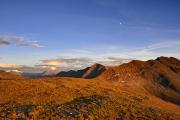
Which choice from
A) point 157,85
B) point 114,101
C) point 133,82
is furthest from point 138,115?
point 157,85

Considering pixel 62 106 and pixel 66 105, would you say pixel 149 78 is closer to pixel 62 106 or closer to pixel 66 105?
pixel 66 105

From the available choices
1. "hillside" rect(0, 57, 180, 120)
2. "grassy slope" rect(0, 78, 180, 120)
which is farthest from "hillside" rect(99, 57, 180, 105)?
"grassy slope" rect(0, 78, 180, 120)

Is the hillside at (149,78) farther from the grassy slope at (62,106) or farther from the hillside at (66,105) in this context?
the grassy slope at (62,106)

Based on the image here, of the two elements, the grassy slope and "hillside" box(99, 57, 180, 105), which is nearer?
the grassy slope

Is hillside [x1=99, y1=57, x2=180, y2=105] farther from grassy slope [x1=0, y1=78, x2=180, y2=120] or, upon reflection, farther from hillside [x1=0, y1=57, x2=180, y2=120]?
grassy slope [x1=0, y1=78, x2=180, y2=120]

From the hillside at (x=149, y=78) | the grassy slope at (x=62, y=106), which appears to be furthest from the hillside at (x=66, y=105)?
the hillside at (x=149, y=78)

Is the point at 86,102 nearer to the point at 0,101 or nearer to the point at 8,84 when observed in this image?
the point at 0,101

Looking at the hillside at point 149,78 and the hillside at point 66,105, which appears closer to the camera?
the hillside at point 66,105

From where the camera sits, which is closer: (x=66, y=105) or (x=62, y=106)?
(x=62, y=106)

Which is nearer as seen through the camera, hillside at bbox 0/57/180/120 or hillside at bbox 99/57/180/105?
hillside at bbox 0/57/180/120

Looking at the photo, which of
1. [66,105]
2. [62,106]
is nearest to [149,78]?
[66,105]

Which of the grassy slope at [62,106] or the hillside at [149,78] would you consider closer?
the grassy slope at [62,106]

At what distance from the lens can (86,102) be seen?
31.3m

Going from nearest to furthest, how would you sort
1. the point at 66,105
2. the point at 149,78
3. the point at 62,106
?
the point at 62,106, the point at 66,105, the point at 149,78
